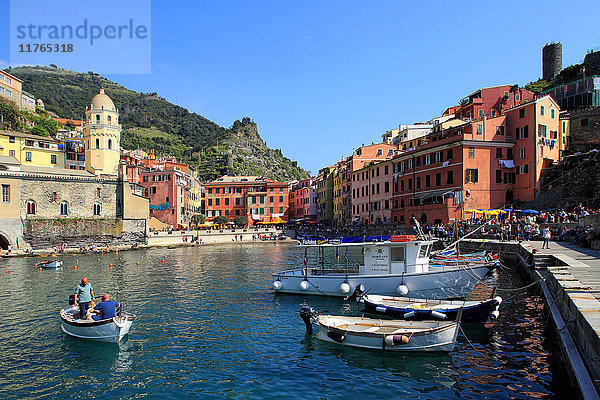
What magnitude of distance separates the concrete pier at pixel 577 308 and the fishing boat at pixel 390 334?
3.34 m

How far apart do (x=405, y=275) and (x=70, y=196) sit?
187 ft

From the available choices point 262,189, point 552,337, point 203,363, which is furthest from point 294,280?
point 262,189

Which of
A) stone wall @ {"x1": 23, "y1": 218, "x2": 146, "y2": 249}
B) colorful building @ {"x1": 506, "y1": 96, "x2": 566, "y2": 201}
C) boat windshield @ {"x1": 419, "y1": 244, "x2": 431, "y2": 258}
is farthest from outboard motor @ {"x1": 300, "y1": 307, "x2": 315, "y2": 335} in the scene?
stone wall @ {"x1": 23, "y1": 218, "x2": 146, "y2": 249}

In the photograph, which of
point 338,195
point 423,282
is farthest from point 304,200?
point 423,282

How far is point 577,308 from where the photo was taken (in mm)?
10898

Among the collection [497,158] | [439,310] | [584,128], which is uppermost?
[584,128]

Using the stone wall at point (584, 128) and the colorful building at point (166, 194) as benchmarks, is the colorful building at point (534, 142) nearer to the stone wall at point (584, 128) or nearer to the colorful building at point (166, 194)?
the stone wall at point (584, 128)

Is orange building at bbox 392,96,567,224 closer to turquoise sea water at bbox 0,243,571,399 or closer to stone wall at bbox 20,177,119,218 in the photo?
turquoise sea water at bbox 0,243,571,399

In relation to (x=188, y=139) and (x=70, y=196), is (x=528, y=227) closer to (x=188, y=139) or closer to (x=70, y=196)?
(x=70, y=196)

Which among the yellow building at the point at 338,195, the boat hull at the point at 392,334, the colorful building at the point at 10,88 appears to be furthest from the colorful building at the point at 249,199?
the boat hull at the point at 392,334

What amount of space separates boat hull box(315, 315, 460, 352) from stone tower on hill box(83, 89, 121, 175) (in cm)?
6659

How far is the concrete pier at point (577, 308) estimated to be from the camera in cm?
889

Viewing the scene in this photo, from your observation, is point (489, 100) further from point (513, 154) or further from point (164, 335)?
point (164, 335)

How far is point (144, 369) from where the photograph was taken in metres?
13.5
